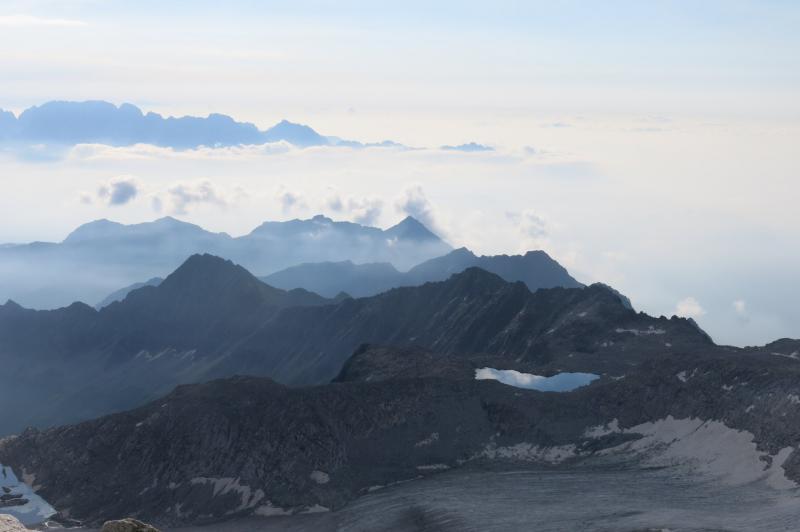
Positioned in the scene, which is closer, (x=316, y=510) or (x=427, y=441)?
(x=316, y=510)

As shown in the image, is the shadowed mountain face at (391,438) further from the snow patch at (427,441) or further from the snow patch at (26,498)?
the snow patch at (26,498)

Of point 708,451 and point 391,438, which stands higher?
point 391,438

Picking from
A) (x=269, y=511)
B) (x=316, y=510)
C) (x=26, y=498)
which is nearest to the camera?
(x=316, y=510)

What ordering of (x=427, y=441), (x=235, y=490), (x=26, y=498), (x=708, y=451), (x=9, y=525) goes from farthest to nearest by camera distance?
(x=26, y=498) < (x=427, y=441) < (x=235, y=490) < (x=708, y=451) < (x=9, y=525)

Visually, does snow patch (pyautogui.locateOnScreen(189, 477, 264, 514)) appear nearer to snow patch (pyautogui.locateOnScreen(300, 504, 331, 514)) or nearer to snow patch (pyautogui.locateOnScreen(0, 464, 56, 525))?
snow patch (pyautogui.locateOnScreen(300, 504, 331, 514))

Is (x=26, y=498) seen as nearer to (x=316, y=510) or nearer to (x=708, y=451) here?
(x=316, y=510)

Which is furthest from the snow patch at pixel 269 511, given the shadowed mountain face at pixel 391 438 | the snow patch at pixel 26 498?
the snow patch at pixel 26 498

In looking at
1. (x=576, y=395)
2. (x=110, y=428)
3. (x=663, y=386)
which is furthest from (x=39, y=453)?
(x=663, y=386)

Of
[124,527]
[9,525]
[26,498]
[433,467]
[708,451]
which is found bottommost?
[26,498]

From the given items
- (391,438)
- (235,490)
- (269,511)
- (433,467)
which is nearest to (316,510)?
(269,511)
